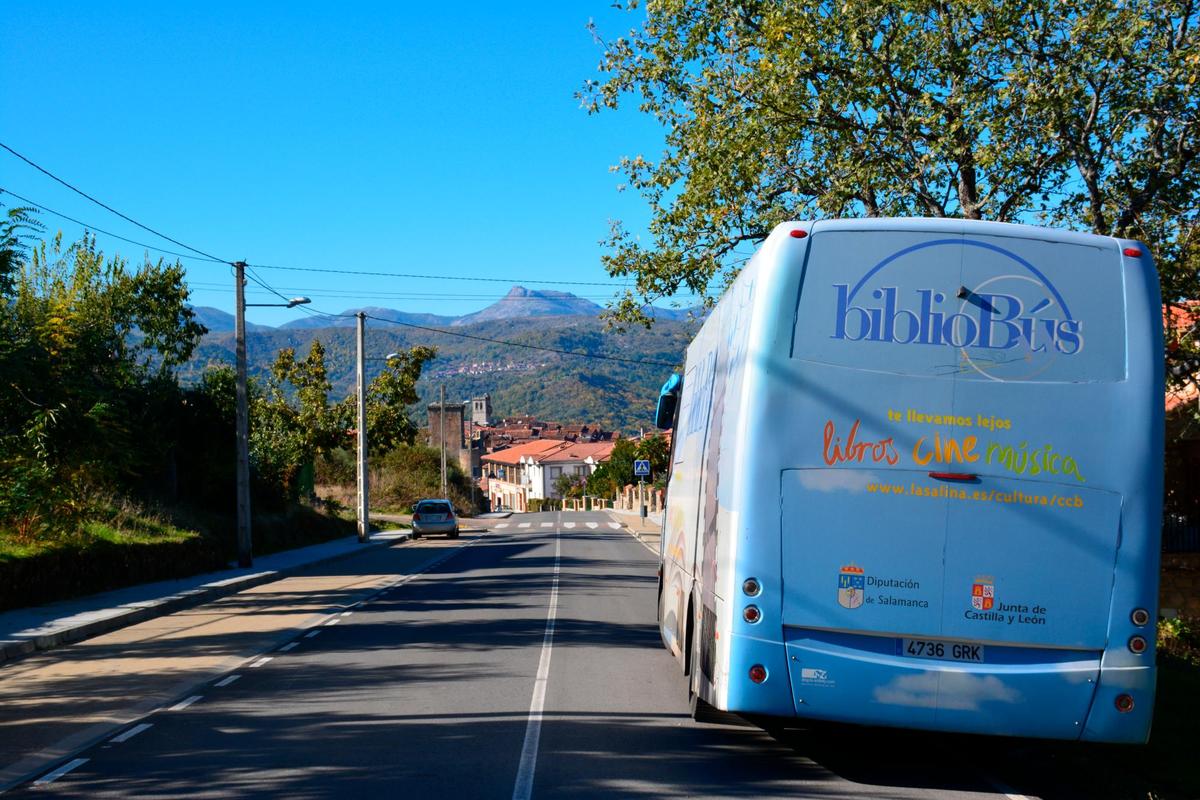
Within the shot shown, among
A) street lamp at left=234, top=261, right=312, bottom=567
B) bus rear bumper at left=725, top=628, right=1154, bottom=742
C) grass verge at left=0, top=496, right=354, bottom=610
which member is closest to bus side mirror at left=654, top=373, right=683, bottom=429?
bus rear bumper at left=725, top=628, right=1154, bottom=742

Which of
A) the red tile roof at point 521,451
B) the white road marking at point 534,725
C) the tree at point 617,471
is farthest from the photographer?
the red tile roof at point 521,451

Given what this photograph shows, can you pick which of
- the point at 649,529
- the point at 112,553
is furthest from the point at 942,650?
the point at 649,529

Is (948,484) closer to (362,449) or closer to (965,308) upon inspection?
(965,308)

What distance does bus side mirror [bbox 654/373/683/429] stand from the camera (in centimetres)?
1300

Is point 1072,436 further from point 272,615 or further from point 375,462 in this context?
point 375,462

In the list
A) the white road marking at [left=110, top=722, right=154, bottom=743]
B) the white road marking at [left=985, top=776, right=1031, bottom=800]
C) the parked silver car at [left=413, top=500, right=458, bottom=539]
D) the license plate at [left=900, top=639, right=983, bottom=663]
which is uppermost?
the license plate at [left=900, top=639, right=983, bottom=663]

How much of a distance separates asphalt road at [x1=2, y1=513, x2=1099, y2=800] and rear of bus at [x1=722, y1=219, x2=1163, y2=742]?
82cm

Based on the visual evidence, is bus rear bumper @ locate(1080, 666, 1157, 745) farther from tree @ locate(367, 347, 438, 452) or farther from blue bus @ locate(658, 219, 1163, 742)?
tree @ locate(367, 347, 438, 452)

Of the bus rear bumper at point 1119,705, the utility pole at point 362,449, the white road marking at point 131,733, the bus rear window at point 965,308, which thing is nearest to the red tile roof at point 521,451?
the utility pole at point 362,449

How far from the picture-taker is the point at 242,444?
88.4 feet

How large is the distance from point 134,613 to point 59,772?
10.3 metres

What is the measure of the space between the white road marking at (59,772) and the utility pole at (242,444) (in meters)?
19.3

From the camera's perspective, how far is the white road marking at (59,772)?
24.0 feet

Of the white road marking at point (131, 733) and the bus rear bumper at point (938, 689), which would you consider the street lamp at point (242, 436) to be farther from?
the bus rear bumper at point (938, 689)
